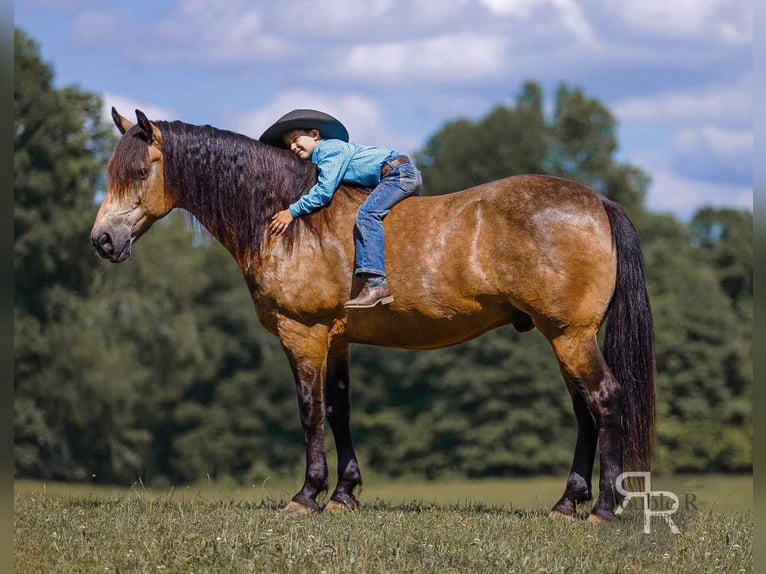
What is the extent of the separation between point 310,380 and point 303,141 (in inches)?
74.4

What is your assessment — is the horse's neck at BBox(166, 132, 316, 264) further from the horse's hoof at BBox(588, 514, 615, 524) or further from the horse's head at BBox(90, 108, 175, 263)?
the horse's hoof at BBox(588, 514, 615, 524)

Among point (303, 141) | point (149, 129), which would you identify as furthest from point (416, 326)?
point (149, 129)

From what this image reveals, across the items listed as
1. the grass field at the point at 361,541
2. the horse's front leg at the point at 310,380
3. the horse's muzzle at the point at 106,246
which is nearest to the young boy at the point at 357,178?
the horse's front leg at the point at 310,380

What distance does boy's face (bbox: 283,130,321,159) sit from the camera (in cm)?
813

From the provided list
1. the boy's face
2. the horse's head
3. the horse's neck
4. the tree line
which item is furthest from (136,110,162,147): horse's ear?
the tree line

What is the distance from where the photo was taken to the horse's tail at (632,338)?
7402 mm

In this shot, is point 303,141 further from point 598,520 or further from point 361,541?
point 598,520

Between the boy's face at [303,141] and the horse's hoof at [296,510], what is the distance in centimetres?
269

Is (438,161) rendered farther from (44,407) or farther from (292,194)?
(292,194)

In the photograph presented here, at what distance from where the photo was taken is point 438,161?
45.2m

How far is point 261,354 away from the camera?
144ft

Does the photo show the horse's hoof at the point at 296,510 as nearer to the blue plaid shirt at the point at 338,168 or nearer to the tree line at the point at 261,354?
the blue plaid shirt at the point at 338,168
